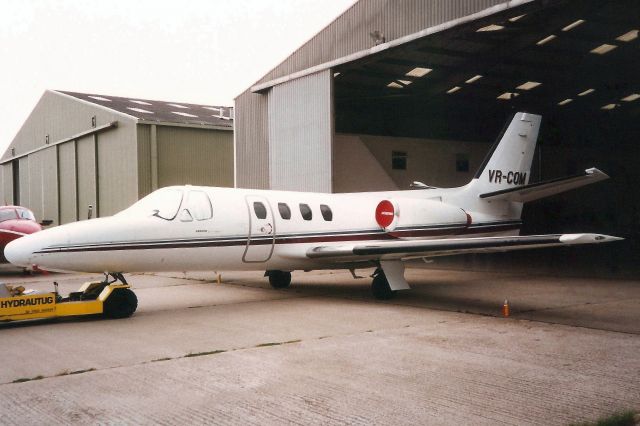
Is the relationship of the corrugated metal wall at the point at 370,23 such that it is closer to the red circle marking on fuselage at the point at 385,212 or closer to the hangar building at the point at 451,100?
the hangar building at the point at 451,100

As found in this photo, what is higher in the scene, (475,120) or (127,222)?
(475,120)

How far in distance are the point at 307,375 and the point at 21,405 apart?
2883 mm

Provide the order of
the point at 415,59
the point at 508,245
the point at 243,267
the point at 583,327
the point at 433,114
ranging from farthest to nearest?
1. the point at 433,114
2. the point at 415,59
3. the point at 243,267
4. the point at 508,245
5. the point at 583,327

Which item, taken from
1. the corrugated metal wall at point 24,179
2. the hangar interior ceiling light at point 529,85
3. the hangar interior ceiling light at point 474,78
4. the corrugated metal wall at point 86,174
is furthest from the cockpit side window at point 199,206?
the corrugated metal wall at point 24,179

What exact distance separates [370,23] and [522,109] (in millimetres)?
15216

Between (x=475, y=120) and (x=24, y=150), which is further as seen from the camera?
(x=24, y=150)

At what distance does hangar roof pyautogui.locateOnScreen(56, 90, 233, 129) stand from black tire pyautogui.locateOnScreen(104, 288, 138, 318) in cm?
2022

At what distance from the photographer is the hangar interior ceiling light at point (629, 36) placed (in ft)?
68.1

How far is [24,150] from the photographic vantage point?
141ft

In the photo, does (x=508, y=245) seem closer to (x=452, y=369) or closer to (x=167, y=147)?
(x=452, y=369)

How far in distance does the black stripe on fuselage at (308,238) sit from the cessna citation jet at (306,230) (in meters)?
0.02

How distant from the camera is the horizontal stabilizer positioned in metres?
12.5

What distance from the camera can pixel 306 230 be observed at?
13703 mm

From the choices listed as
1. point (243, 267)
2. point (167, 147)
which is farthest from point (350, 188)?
point (243, 267)
